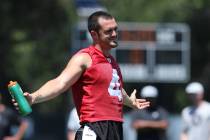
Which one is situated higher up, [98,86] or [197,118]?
[98,86]

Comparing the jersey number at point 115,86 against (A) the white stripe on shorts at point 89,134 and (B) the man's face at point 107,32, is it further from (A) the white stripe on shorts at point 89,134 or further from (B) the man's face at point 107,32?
(A) the white stripe on shorts at point 89,134

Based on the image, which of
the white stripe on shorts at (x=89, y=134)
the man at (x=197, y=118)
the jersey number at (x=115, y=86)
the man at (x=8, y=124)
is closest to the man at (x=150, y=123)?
the man at (x=197, y=118)

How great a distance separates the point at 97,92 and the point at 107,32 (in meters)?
0.51

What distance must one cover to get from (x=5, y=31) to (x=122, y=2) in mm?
8153

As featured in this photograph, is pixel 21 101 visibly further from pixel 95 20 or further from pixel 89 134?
pixel 95 20

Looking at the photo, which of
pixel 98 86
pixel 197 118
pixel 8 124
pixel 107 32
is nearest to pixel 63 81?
pixel 98 86

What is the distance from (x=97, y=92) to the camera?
7.68 metres

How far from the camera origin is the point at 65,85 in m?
7.42

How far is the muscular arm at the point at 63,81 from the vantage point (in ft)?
23.8

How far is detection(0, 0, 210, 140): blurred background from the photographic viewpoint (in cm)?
2386

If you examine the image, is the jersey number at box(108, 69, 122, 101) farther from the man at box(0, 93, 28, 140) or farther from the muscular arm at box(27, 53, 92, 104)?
the man at box(0, 93, 28, 140)

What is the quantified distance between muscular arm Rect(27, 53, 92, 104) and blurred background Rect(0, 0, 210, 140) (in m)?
9.17

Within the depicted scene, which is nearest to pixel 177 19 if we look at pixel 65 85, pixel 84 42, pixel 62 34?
pixel 62 34

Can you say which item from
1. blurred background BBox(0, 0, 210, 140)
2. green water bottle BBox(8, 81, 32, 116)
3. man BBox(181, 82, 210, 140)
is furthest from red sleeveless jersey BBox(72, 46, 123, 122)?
blurred background BBox(0, 0, 210, 140)
